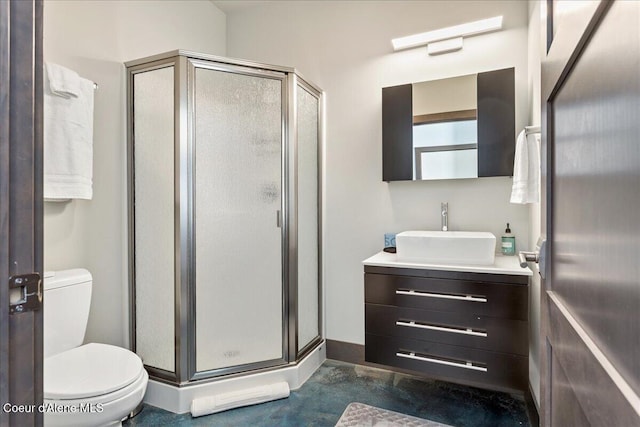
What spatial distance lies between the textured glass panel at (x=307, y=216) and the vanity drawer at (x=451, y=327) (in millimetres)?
561

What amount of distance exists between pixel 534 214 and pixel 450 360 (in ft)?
3.09

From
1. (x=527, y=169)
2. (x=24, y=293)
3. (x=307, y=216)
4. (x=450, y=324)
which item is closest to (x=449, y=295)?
(x=450, y=324)

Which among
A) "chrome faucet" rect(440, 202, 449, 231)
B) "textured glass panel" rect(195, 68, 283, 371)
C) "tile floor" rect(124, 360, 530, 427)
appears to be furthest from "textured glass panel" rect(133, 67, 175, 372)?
"chrome faucet" rect(440, 202, 449, 231)

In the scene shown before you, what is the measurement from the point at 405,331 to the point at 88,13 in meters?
2.54

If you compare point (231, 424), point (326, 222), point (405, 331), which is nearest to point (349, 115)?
point (326, 222)

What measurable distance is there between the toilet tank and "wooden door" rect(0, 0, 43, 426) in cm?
138

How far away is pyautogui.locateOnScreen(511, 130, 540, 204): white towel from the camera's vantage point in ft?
5.82

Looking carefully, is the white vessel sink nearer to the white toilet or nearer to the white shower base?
the white shower base

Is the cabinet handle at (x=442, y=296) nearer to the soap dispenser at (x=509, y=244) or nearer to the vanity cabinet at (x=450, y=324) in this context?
the vanity cabinet at (x=450, y=324)

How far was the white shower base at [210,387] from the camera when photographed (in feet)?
6.36

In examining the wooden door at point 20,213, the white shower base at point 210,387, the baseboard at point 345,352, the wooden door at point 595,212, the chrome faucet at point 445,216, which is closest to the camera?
the wooden door at point 595,212

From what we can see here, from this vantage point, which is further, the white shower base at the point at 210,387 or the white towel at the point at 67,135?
the white shower base at the point at 210,387

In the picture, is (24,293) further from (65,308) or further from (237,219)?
(237,219)

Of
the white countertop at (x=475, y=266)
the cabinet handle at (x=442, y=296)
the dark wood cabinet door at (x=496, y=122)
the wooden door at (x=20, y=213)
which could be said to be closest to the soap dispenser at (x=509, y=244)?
the white countertop at (x=475, y=266)
